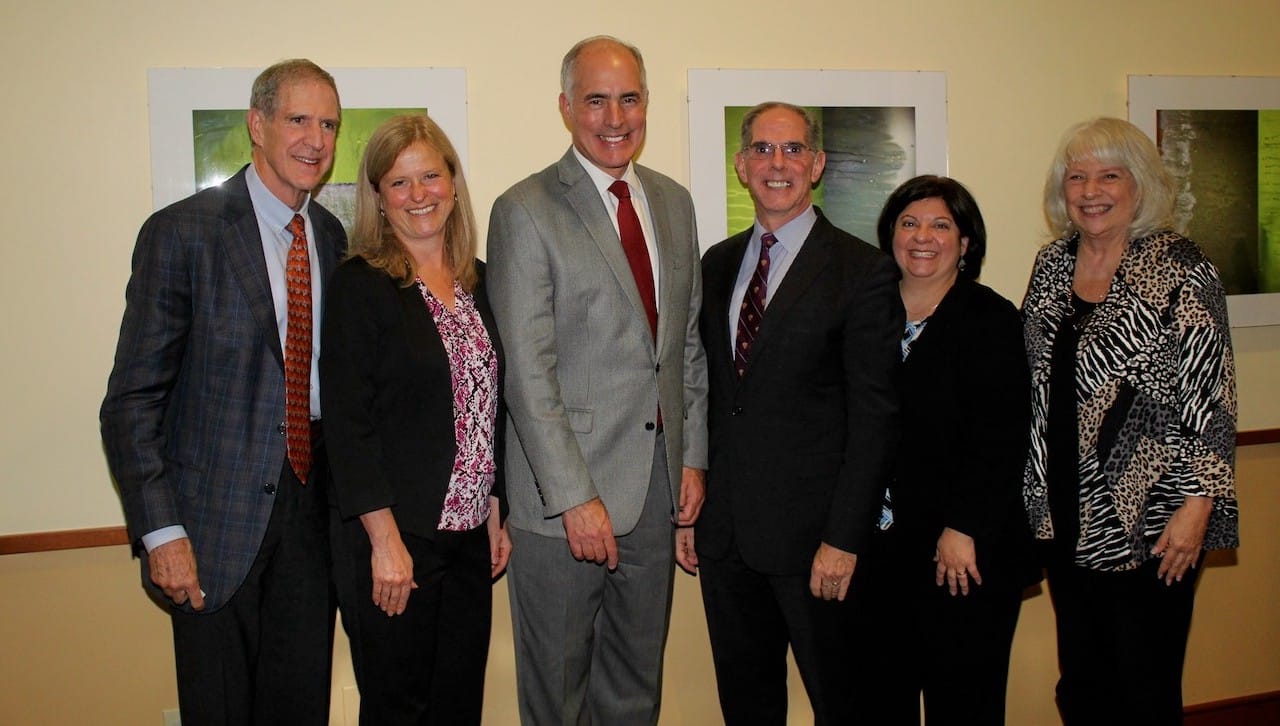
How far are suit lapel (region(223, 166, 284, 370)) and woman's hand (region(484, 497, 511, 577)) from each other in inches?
26.2

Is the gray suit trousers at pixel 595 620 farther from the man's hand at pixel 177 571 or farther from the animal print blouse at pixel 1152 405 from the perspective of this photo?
the animal print blouse at pixel 1152 405

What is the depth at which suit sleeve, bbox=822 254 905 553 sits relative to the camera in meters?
2.33

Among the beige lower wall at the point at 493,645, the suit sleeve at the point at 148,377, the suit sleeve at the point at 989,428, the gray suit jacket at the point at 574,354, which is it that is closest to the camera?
the suit sleeve at the point at 148,377

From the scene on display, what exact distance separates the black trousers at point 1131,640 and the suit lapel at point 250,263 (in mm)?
2180

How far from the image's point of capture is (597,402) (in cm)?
234

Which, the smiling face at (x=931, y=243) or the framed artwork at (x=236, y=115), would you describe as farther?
the framed artwork at (x=236, y=115)

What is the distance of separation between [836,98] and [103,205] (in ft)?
7.78

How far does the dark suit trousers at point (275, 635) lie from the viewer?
6.98 feet

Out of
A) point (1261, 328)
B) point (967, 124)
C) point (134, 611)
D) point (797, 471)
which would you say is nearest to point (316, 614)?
point (134, 611)

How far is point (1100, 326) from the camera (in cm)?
241

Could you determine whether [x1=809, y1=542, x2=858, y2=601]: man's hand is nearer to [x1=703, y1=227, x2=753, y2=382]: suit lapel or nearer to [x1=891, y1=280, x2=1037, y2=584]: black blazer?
[x1=891, y1=280, x2=1037, y2=584]: black blazer

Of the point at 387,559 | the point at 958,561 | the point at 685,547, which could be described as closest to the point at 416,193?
the point at 387,559

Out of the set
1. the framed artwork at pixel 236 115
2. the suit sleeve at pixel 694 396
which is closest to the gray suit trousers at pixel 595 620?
the suit sleeve at pixel 694 396

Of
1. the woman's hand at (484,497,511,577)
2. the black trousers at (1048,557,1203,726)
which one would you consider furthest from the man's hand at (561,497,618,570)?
the black trousers at (1048,557,1203,726)
